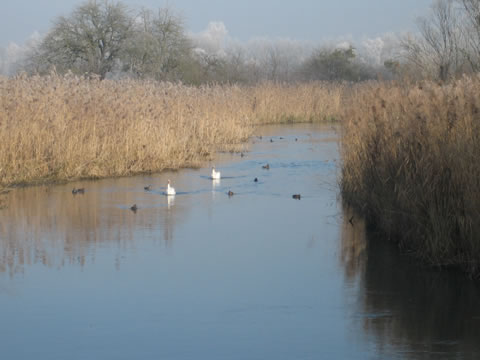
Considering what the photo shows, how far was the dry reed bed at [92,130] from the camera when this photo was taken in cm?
1150

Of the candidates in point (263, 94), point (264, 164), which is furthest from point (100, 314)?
point (263, 94)

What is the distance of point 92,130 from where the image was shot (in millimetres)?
12422

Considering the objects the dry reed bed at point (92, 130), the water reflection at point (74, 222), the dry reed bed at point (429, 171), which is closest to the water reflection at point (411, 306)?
the dry reed bed at point (429, 171)

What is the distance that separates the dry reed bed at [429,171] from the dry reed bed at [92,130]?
16.9ft

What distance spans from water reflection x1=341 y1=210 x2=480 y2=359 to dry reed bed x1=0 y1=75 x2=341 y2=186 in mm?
5971

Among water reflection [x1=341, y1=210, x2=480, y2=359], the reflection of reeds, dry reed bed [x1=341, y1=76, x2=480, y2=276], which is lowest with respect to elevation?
water reflection [x1=341, y1=210, x2=480, y2=359]

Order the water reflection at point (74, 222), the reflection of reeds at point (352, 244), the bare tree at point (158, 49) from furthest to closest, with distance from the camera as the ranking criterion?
the bare tree at point (158, 49), the water reflection at point (74, 222), the reflection of reeds at point (352, 244)

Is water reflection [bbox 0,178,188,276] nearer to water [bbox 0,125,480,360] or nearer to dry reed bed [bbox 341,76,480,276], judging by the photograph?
water [bbox 0,125,480,360]

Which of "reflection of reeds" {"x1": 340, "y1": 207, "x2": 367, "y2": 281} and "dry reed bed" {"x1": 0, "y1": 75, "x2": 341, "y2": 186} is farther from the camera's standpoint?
"dry reed bed" {"x1": 0, "y1": 75, "x2": 341, "y2": 186}

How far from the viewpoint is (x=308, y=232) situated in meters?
8.13

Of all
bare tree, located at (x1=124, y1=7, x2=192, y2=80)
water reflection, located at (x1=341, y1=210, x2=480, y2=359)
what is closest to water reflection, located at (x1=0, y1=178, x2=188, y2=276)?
water reflection, located at (x1=341, y1=210, x2=480, y2=359)

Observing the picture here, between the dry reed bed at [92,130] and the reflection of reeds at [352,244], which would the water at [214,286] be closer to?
the reflection of reeds at [352,244]

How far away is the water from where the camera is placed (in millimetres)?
4762

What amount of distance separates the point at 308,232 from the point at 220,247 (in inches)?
46.5
